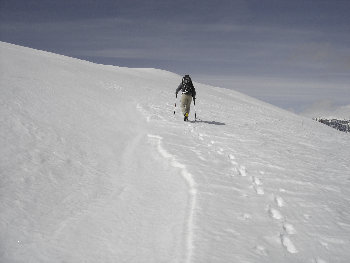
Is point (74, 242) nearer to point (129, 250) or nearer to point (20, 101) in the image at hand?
point (129, 250)

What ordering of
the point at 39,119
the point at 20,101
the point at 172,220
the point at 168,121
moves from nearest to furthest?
1. the point at 172,220
2. the point at 39,119
3. the point at 20,101
4. the point at 168,121

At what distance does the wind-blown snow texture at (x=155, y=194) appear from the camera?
3527 millimetres

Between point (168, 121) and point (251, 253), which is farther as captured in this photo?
point (168, 121)

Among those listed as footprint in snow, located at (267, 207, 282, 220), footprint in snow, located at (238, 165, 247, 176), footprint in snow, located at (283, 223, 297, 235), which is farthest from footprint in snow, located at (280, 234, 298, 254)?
footprint in snow, located at (238, 165, 247, 176)

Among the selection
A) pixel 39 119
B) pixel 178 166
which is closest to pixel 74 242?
pixel 178 166

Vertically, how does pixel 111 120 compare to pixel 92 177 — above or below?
above

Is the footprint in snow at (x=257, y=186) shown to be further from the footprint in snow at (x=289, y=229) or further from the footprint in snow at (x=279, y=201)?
the footprint in snow at (x=289, y=229)

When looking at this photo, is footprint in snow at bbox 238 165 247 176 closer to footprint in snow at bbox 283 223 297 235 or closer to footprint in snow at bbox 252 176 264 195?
footprint in snow at bbox 252 176 264 195

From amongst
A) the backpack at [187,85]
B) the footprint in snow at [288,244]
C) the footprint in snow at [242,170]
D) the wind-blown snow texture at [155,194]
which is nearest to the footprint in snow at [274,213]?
the wind-blown snow texture at [155,194]

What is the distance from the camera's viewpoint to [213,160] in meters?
7.21

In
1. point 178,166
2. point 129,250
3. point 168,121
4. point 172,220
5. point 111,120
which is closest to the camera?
point 129,250

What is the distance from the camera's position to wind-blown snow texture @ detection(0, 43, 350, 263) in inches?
139

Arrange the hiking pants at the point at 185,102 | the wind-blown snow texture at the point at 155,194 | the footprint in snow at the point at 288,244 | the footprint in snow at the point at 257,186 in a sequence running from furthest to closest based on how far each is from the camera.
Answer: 1. the hiking pants at the point at 185,102
2. the footprint in snow at the point at 257,186
3. the footprint in snow at the point at 288,244
4. the wind-blown snow texture at the point at 155,194

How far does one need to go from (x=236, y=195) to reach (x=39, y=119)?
5373 mm
